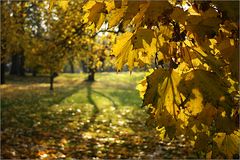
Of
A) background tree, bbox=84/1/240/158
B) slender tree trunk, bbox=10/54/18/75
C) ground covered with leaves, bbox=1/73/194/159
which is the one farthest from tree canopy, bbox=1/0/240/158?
slender tree trunk, bbox=10/54/18/75

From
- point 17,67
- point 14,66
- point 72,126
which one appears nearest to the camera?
point 72,126

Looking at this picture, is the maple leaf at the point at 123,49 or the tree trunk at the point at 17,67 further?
the tree trunk at the point at 17,67

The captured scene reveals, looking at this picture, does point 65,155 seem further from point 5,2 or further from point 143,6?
point 5,2

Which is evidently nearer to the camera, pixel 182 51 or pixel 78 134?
pixel 182 51

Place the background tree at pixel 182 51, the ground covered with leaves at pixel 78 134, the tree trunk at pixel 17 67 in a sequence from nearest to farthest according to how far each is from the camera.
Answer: the background tree at pixel 182 51 → the ground covered with leaves at pixel 78 134 → the tree trunk at pixel 17 67

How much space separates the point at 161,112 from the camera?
5.44ft

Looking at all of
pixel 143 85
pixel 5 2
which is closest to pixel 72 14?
pixel 5 2

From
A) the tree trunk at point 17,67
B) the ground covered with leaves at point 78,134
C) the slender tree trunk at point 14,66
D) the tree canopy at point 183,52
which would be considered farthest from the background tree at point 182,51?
the slender tree trunk at point 14,66

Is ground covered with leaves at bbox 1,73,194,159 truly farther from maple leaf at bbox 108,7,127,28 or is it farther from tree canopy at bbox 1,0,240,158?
maple leaf at bbox 108,7,127,28

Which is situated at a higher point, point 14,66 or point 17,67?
point 14,66

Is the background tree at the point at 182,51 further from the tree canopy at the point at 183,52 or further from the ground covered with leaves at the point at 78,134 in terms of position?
the ground covered with leaves at the point at 78,134

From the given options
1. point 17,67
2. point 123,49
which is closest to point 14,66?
point 17,67

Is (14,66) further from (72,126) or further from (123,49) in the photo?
(123,49)

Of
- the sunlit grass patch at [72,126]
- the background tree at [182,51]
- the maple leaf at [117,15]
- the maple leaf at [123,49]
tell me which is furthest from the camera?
the sunlit grass patch at [72,126]
